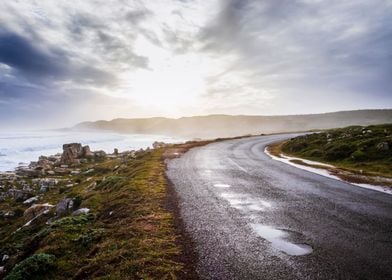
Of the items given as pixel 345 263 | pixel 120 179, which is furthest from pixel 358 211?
pixel 120 179

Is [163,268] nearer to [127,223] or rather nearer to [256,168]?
[127,223]

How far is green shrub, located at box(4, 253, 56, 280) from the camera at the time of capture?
701 cm

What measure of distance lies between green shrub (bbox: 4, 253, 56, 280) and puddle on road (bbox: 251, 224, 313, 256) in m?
5.63

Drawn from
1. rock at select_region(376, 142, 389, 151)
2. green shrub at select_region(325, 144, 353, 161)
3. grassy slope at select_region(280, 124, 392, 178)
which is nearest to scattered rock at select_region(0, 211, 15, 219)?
grassy slope at select_region(280, 124, 392, 178)

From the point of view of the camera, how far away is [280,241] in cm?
740

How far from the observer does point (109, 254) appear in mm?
7062

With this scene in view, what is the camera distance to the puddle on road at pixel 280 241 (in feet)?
22.3

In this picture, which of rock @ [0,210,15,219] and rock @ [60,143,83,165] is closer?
rock @ [0,210,15,219]

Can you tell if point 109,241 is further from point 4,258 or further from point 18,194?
point 18,194

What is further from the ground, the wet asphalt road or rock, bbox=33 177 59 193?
the wet asphalt road

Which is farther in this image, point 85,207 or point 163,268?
point 85,207

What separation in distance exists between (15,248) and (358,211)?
13.0 metres

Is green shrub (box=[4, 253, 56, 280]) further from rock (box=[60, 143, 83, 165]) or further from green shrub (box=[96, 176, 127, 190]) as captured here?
rock (box=[60, 143, 83, 165])

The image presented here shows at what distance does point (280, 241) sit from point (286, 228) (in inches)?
41.8
